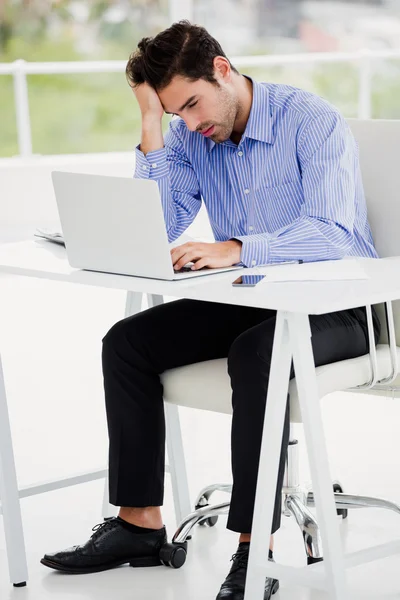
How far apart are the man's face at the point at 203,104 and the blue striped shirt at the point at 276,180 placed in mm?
50

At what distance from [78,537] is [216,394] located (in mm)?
557

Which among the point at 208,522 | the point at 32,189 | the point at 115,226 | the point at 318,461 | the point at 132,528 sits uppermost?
the point at 115,226

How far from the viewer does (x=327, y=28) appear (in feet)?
47.1

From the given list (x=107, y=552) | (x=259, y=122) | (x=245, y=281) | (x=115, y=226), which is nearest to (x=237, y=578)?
(x=107, y=552)

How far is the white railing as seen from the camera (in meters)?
5.78

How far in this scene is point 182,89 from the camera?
7.25 feet

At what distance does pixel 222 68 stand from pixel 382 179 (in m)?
0.41

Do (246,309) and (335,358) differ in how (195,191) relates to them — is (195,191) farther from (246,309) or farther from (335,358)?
(335,358)

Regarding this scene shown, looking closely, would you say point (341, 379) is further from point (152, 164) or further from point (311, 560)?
point (152, 164)

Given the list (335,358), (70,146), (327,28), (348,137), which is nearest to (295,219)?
(348,137)

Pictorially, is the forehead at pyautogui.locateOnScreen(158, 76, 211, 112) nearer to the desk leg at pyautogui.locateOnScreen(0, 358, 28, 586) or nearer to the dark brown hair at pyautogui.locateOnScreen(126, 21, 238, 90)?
the dark brown hair at pyautogui.locateOnScreen(126, 21, 238, 90)

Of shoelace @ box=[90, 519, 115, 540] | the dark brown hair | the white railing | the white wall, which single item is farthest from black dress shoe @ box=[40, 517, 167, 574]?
the white railing

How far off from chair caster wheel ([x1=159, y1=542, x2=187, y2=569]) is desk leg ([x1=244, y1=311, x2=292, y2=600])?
0.36 metres

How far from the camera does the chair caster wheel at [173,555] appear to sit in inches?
85.8
